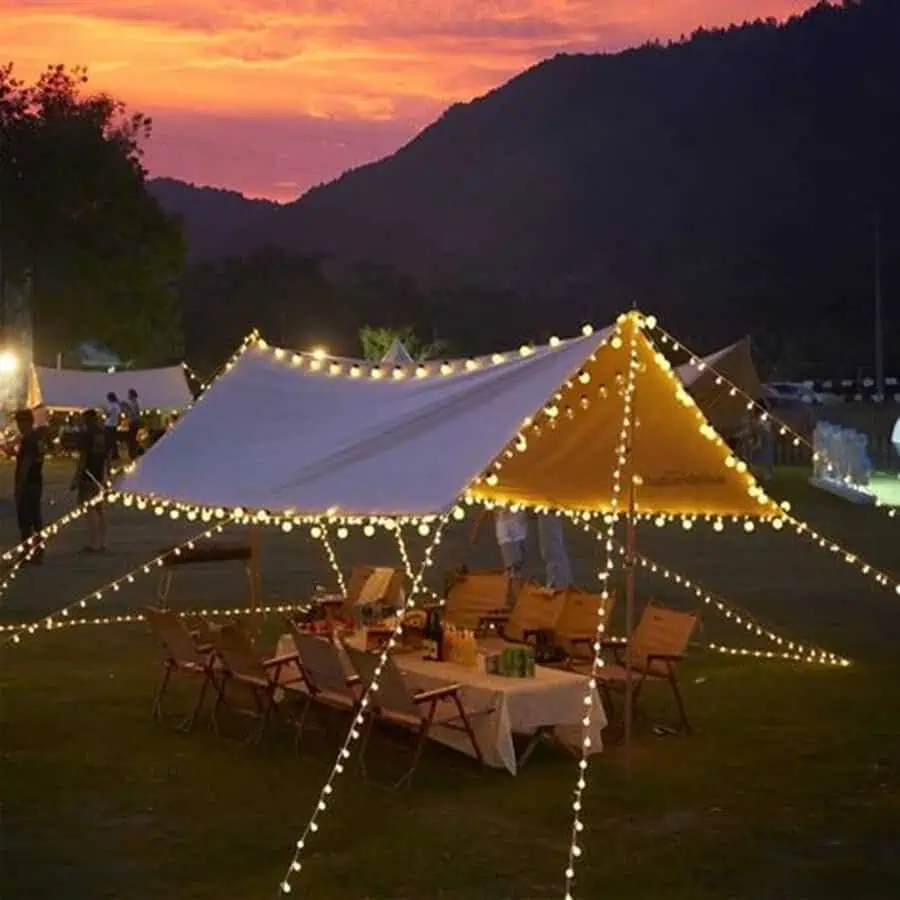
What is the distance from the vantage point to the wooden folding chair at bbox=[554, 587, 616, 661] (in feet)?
36.8

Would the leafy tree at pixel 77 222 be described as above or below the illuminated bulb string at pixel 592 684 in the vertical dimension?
above

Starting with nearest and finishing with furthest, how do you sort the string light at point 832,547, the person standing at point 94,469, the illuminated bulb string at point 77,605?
the string light at point 832,547 < the illuminated bulb string at point 77,605 < the person standing at point 94,469

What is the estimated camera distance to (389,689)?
901cm

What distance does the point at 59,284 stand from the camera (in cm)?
6019

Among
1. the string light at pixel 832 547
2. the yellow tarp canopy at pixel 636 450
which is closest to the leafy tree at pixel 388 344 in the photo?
the string light at pixel 832 547

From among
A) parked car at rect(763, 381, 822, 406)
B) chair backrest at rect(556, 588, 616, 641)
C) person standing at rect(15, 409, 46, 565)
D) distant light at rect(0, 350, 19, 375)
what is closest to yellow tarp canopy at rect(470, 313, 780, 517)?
chair backrest at rect(556, 588, 616, 641)

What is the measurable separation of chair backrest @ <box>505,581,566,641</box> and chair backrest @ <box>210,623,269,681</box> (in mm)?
2209

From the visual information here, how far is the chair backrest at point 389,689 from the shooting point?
889cm

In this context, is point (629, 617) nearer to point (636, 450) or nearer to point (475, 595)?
point (636, 450)

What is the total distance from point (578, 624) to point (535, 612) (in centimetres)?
42

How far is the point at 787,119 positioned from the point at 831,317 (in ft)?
154

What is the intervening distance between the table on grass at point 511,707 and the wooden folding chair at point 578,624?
1.32 m

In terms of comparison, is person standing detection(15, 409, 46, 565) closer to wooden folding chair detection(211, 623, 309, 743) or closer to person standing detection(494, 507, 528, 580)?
person standing detection(494, 507, 528, 580)

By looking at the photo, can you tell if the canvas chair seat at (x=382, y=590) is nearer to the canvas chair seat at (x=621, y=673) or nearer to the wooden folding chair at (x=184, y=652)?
the wooden folding chair at (x=184, y=652)
